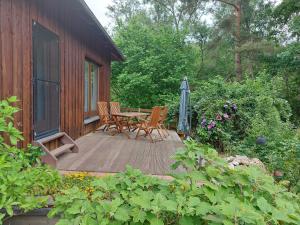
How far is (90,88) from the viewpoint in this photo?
8.05 m

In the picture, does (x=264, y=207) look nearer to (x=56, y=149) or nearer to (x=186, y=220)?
(x=186, y=220)

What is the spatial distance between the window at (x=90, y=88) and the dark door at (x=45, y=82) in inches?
94.9

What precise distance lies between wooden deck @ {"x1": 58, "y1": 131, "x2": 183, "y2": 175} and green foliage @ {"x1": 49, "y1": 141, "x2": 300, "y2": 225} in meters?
2.13

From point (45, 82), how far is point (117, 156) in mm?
1716

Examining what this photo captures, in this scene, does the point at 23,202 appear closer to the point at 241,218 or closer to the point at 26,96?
the point at 241,218

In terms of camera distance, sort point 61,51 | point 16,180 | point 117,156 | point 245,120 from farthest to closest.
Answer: point 245,120, point 61,51, point 117,156, point 16,180

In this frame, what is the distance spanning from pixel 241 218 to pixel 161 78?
1192 cm

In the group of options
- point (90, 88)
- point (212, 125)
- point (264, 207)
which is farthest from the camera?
point (90, 88)

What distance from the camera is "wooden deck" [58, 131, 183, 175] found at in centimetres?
412

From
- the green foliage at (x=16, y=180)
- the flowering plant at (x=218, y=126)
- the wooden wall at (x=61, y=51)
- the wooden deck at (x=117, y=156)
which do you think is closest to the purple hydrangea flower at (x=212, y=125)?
the flowering plant at (x=218, y=126)

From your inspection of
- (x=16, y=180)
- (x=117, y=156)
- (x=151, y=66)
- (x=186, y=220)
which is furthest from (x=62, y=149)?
(x=151, y=66)

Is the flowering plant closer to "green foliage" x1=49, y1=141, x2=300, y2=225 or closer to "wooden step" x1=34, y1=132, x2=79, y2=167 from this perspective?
"wooden step" x1=34, y1=132, x2=79, y2=167

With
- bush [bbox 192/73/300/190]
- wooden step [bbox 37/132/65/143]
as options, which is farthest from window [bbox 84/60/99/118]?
bush [bbox 192/73/300/190]

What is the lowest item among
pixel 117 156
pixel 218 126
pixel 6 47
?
pixel 117 156
